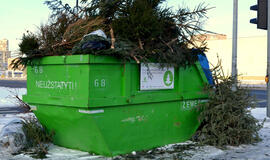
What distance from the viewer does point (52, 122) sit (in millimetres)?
5207

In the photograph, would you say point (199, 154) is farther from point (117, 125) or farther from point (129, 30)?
point (129, 30)

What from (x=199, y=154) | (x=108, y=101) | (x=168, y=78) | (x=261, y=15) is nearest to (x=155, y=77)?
(x=168, y=78)

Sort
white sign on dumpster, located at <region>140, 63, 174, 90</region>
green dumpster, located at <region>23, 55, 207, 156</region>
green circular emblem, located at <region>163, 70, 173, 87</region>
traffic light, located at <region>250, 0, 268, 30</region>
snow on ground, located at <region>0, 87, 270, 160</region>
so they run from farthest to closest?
traffic light, located at <region>250, 0, 268, 30</region>, green circular emblem, located at <region>163, 70, 173, 87</region>, white sign on dumpster, located at <region>140, 63, 174, 90</region>, snow on ground, located at <region>0, 87, 270, 160</region>, green dumpster, located at <region>23, 55, 207, 156</region>

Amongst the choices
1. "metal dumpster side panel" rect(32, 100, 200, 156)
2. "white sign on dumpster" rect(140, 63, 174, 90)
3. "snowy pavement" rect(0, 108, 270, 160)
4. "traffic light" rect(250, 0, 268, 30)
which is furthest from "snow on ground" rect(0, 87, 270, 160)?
"traffic light" rect(250, 0, 268, 30)

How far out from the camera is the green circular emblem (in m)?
5.34

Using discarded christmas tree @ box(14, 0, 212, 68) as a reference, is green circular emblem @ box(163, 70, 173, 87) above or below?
below

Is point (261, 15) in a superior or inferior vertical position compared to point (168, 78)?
superior

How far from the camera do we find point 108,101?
14.9ft

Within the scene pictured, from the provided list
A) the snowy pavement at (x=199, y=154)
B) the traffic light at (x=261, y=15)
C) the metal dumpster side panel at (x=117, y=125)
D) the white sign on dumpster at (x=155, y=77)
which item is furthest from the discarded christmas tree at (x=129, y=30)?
the traffic light at (x=261, y=15)

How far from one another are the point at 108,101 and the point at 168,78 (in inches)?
51.4

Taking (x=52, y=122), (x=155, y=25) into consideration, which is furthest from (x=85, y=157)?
(x=155, y=25)

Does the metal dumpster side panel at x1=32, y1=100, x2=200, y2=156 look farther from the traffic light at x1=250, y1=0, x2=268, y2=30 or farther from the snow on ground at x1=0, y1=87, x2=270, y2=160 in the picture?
the traffic light at x1=250, y1=0, x2=268, y2=30

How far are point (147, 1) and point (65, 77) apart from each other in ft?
6.21

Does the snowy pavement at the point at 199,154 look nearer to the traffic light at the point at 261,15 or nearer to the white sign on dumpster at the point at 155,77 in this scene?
the white sign on dumpster at the point at 155,77
